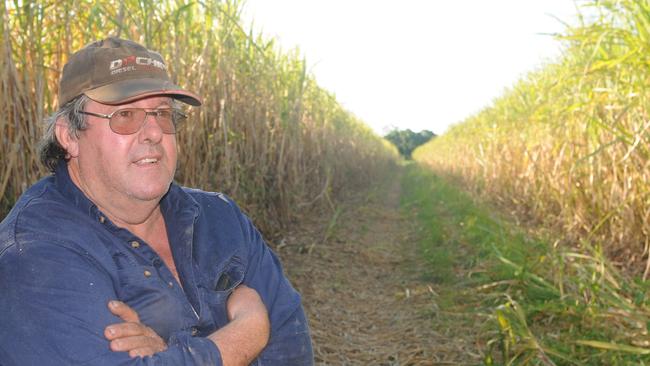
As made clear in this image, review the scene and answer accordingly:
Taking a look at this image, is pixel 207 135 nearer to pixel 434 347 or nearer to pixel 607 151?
A: pixel 434 347

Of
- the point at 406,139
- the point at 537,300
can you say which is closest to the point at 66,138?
the point at 537,300

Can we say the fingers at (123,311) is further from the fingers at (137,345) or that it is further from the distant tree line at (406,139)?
the distant tree line at (406,139)

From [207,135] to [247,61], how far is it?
3.14 ft

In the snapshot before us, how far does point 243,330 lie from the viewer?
166 cm

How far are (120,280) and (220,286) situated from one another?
1.08 ft

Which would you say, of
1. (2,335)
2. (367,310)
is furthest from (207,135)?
(2,335)

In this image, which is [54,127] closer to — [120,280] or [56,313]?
[120,280]

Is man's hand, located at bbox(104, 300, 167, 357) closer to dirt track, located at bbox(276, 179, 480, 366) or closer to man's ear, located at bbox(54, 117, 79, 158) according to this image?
man's ear, located at bbox(54, 117, 79, 158)

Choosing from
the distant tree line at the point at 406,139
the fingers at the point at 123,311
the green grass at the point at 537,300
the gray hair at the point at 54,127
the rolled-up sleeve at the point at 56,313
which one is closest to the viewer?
the rolled-up sleeve at the point at 56,313

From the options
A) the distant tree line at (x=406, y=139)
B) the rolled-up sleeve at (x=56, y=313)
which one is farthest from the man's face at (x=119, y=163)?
the distant tree line at (x=406, y=139)

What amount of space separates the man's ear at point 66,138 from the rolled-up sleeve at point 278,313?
54 cm

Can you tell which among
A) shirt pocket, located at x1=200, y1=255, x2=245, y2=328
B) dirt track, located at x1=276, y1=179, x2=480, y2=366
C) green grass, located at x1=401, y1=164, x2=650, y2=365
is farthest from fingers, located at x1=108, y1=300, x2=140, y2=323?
dirt track, located at x1=276, y1=179, x2=480, y2=366

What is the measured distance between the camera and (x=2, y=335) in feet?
4.34

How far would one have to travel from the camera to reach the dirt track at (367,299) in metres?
3.62
